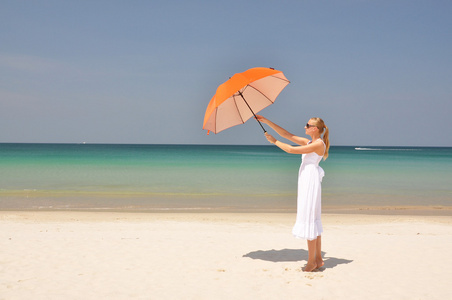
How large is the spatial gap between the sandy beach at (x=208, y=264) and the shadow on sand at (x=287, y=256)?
0.6 inches

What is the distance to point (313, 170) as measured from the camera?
18.6ft

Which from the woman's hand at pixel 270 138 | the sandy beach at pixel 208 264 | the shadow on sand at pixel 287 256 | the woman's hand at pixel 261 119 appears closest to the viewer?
the sandy beach at pixel 208 264

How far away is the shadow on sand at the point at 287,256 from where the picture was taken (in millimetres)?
6504

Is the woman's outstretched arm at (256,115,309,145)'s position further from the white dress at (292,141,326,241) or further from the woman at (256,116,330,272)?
the white dress at (292,141,326,241)

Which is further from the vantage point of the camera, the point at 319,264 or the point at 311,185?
the point at 319,264

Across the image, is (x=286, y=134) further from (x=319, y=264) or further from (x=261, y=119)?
(x=319, y=264)

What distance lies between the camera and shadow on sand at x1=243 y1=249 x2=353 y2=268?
6504mm

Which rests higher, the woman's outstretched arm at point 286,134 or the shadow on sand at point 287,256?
the woman's outstretched arm at point 286,134

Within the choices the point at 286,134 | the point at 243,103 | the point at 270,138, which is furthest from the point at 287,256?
the point at 243,103

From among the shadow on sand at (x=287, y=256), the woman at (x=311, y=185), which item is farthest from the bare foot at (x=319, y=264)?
the woman at (x=311, y=185)

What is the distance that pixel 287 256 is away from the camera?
691 centimetres

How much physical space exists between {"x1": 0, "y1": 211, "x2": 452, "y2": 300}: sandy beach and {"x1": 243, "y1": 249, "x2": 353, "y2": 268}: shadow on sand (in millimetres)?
16

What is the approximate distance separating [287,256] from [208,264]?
142cm

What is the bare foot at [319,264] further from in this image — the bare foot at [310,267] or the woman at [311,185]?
the woman at [311,185]
